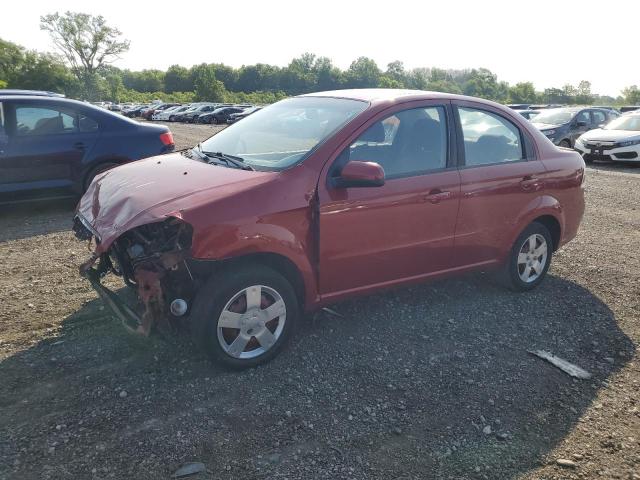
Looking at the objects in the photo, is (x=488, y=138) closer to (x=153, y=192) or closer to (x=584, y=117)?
(x=153, y=192)

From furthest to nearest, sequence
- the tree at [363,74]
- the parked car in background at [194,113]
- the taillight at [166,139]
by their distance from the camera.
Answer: the tree at [363,74] → the parked car in background at [194,113] → the taillight at [166,139]

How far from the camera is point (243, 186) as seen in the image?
3.42 metres

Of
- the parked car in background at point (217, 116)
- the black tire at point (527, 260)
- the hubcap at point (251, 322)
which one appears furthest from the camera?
the parked car in background at point (217, 116)

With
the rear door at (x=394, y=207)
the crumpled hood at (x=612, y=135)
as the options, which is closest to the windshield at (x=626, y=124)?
the crumpled hood at (x=612, y=135)

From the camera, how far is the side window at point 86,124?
733 cm

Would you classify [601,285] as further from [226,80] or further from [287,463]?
[226,80]

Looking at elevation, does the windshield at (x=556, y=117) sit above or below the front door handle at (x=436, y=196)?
above

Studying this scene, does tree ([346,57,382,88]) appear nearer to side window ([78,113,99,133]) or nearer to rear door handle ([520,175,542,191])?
side window ([78,113,99,133])

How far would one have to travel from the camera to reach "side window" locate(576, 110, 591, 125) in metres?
17.0

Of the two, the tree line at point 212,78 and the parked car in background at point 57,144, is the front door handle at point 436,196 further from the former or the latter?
the tree line at point 212,78

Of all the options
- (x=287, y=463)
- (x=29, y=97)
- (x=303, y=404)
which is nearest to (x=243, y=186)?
(x=303, y=404)

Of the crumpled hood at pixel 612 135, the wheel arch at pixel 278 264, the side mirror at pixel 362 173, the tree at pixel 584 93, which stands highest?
the tree at pixel 584 93

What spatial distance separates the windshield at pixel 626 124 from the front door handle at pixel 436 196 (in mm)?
13673

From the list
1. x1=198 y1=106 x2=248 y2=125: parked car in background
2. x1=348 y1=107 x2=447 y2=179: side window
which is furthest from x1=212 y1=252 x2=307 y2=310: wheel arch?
x1=198 y1=106 x2=248 y2=125: parked car in background
